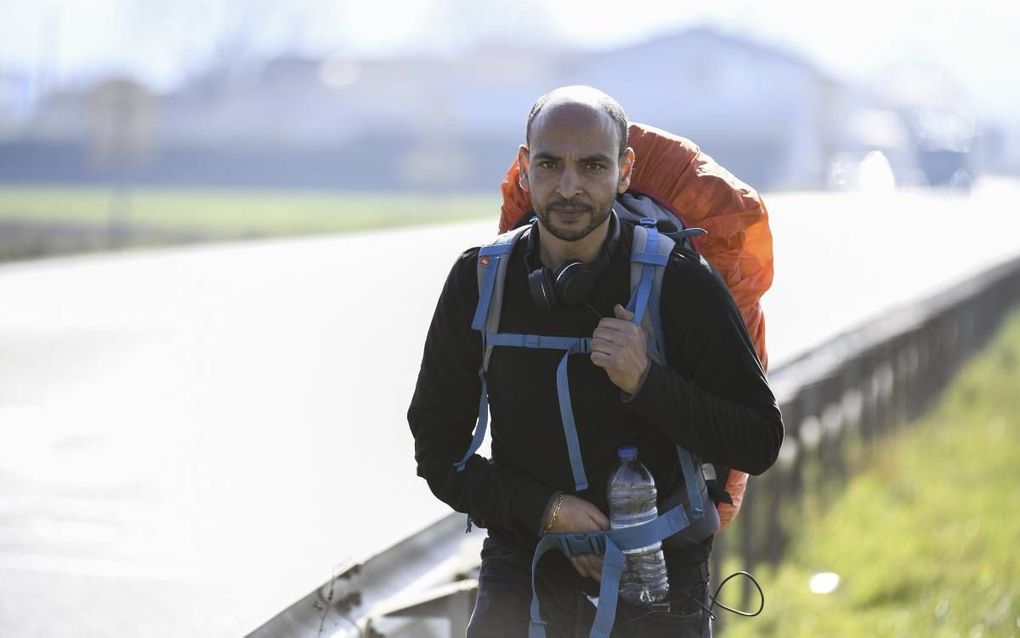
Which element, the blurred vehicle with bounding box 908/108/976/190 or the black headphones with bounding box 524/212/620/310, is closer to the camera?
the black headphones with bounding box 524/212/620/310

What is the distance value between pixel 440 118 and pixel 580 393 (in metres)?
87.8

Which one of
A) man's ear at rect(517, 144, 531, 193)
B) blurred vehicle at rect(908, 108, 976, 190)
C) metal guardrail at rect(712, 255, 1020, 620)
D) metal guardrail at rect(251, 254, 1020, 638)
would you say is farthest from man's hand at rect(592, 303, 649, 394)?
blurred vehicle at rect(908, 108, 976, 190)

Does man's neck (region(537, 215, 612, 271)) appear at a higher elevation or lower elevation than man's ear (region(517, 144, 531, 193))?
lower

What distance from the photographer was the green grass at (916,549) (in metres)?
6.91

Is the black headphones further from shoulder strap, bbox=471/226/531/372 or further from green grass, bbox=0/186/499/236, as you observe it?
green grass, bbox=0/186/499/236

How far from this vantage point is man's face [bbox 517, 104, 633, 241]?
312 centimetres

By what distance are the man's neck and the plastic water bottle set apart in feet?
1.22

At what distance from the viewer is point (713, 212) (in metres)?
3.44

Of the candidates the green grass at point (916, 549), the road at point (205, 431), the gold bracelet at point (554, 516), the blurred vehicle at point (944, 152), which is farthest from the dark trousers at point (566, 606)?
the blurred vehicle at point (944, 152)

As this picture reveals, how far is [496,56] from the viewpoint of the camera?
99375 millimetres

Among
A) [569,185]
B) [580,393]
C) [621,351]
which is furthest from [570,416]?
[569,185]

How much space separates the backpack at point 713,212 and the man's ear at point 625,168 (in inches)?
6.0

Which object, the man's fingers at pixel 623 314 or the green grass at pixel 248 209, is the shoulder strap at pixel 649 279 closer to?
the man's fingers at pixel 623 314

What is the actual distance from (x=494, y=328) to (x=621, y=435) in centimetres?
32
